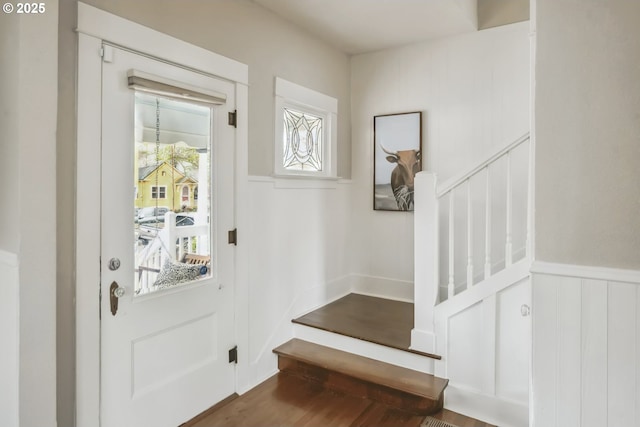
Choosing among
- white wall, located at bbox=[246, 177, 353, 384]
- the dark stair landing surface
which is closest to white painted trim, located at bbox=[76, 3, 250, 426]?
white wall, located at bbox=[246, 177, 353, 384]

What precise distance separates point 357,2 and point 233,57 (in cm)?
98

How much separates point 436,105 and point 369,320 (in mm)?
1963

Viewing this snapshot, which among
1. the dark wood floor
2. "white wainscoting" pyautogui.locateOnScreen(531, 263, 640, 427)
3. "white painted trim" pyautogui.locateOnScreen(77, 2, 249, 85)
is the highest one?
"white painted trim" pyautogui.locateOnScreen(77, 2, 249, 85)

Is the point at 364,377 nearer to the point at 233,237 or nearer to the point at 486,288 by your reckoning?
the point at 486,288

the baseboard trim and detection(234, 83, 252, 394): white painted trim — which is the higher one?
detection(234, 83, 252, 394): white painted trim

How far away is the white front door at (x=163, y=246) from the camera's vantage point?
1888 millimetres

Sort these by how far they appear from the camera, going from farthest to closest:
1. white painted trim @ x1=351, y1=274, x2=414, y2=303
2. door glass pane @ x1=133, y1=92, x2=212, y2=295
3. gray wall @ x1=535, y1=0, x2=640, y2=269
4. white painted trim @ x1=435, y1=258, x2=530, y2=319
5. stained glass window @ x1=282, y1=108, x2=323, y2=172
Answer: white painted trim @ x1=351, y1=274, x2=414, y2=303, stained glass window @ x1=282, y1=108, x2=323, y2=172, white painted trim @ x1=435, y1=258, x2=530, y2=319, door glass pane @ x1=133, y1=92, x2=212, y2=295, gray wall @ x1=535, y1=0, x2=640, y2=269

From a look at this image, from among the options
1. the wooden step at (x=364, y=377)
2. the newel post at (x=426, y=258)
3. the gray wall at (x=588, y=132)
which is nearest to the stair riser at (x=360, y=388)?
the wooden step at (x=364, y=377)

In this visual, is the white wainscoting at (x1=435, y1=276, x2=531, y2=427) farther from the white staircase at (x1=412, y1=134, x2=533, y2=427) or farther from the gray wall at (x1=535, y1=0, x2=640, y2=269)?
the gray wall at (x1=535, y1=0, x2=640, y2=269)

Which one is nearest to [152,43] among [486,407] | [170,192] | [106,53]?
[106,53]

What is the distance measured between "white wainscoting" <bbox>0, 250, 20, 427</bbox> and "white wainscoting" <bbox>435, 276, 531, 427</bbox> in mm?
2178

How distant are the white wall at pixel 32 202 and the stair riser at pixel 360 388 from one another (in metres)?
1.58

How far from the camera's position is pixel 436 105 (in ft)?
11.3

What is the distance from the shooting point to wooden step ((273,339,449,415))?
235 centimetres
